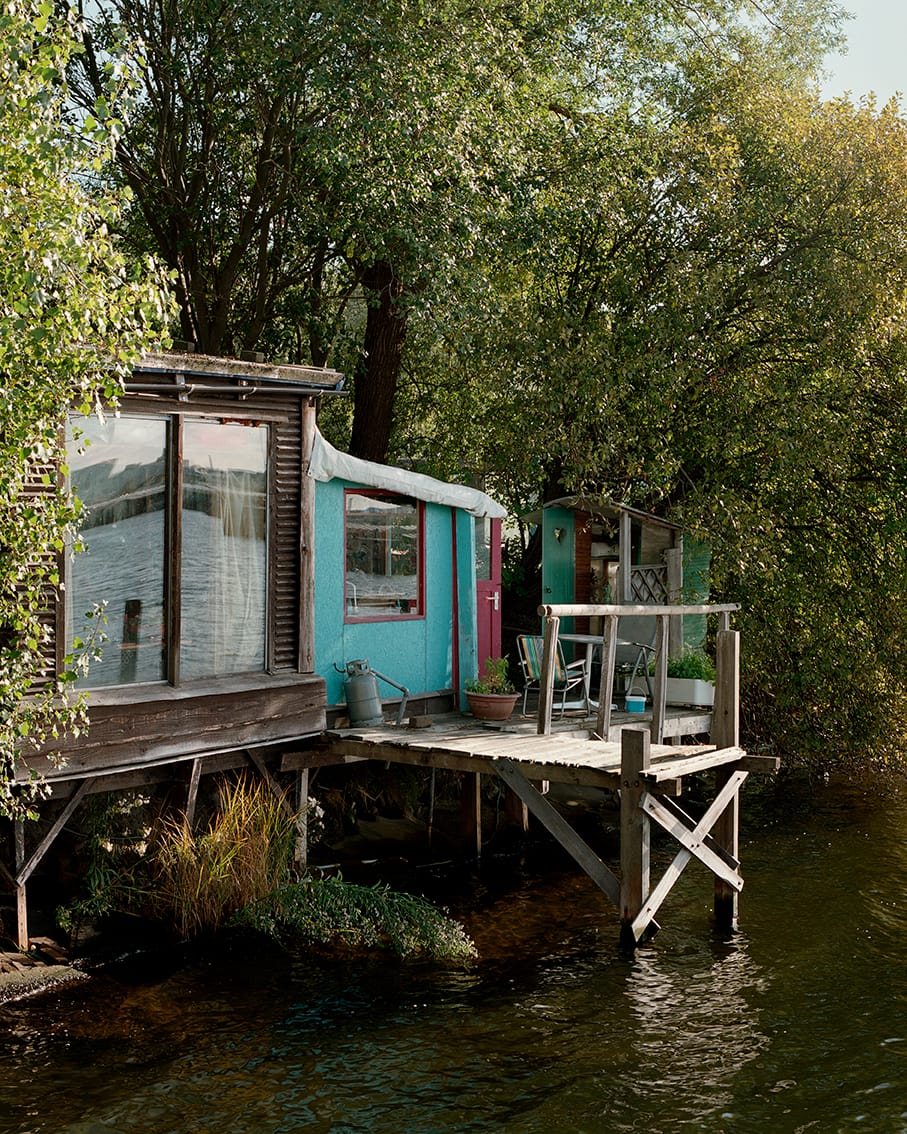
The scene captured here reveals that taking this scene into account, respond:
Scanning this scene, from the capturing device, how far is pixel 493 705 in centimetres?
1210

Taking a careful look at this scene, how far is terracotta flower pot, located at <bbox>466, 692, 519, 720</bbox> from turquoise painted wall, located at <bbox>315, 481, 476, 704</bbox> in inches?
26.3

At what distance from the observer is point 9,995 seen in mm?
8125

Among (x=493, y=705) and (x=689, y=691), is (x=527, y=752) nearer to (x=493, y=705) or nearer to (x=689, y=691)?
(x=493, y=705)

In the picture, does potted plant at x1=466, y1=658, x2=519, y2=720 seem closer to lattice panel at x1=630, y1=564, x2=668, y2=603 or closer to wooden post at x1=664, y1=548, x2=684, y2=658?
lattice panel at x1=630, y1=564, x2=668, y2=603

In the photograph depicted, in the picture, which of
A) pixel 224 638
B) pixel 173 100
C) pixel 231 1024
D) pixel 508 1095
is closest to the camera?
pixel 508 1095

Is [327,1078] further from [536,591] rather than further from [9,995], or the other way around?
[536,591]

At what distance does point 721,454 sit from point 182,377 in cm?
868

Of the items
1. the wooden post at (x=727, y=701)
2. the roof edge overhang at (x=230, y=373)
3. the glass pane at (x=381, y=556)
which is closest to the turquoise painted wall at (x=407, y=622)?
the glass pane at (x=381, y=556)

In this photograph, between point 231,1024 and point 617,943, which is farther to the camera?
point 617,943

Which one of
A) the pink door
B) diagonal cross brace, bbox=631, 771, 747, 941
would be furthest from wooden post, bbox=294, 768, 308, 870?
diagonal cross brace, bbox=631, 771, 747, 941

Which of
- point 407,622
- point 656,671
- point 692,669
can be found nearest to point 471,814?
point 407,622

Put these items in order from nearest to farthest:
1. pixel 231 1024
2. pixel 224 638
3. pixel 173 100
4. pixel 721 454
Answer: pixel 231 1024, pixel 224 638, pixel 173 100, pixel 721 454

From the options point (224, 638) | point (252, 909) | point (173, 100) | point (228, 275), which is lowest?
point (252, 909)

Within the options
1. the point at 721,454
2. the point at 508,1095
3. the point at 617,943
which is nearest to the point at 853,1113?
the point at 508,1095
